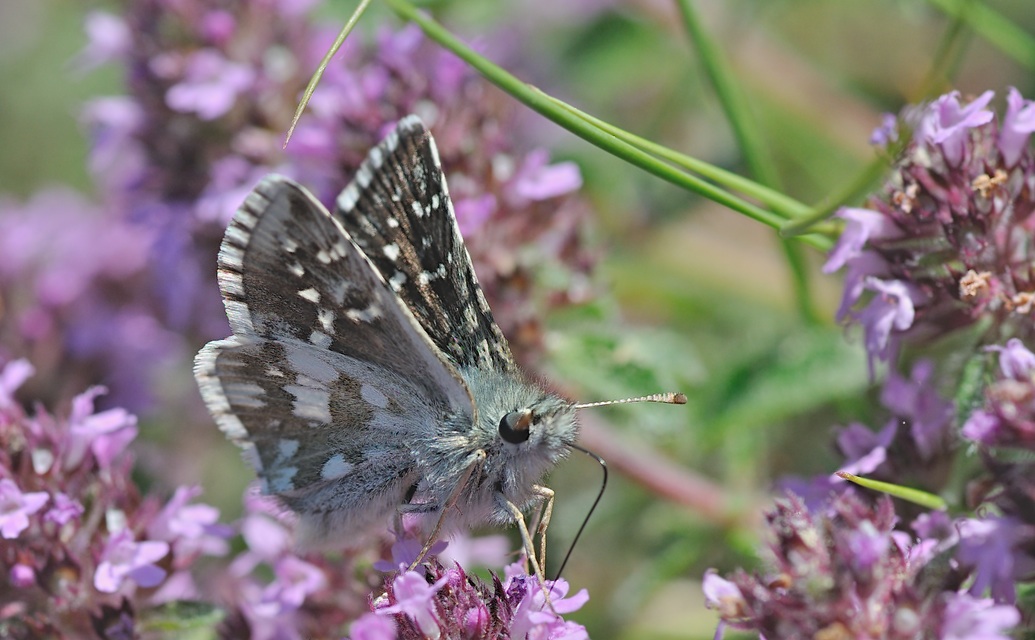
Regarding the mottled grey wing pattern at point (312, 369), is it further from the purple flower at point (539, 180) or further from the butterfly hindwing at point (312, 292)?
the purple flower at point (539, 180)

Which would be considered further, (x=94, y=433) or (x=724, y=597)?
(x=94, y=433)

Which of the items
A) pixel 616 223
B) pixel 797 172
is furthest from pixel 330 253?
pixel 797 172

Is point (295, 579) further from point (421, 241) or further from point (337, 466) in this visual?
point (421, 241)

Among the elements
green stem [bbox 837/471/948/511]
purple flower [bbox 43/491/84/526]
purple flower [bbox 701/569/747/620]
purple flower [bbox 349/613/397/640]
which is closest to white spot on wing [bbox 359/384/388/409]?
purple flower [bbox 349/613/397/640]

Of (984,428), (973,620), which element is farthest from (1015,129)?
(973,620)

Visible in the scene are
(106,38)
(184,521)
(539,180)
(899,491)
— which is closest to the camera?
(899,491)
